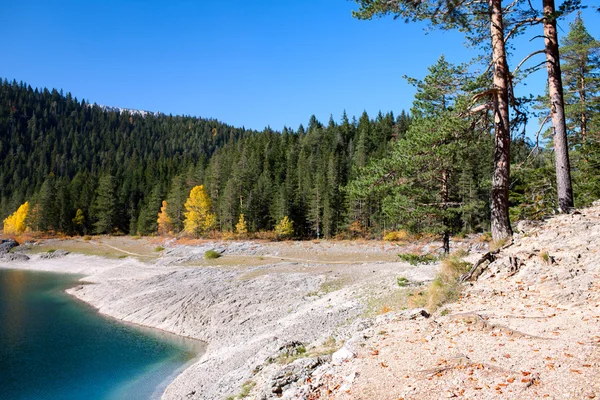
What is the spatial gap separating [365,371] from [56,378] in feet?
57.5

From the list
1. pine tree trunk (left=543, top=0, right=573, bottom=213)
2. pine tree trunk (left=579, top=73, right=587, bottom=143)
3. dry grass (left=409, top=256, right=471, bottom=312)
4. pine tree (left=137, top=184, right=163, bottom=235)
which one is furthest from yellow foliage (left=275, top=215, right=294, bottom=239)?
pine tree trunk (left=543, top=0, right=573, bottom=213)

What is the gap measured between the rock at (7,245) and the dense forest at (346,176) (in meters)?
12.5

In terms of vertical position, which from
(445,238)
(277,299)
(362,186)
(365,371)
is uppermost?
(362,186)

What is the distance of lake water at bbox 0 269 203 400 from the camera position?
16891 mm

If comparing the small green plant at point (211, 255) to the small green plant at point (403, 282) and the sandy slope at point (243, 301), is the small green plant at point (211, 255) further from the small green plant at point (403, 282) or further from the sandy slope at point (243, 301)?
the small green plant at point (403, 282)

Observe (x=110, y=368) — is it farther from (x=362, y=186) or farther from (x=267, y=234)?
(x=267, y=234)

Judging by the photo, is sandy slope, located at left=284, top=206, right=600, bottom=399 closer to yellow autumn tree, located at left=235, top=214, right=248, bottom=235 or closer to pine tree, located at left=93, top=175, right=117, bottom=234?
yellow autumn tree, located at left=235, top=214, right=248, bottom=235

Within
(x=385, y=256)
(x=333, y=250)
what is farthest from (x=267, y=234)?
(x=385, y=256)

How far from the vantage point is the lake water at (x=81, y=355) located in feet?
55.4

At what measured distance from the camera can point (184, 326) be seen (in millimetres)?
24625

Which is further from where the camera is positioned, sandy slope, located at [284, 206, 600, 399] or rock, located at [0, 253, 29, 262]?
rock, located at [0, 253, 29, 262]

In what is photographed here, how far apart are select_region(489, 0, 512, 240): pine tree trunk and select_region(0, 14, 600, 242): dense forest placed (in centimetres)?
50

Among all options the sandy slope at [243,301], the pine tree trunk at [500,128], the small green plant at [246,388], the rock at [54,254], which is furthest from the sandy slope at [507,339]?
the rock at [54,254]

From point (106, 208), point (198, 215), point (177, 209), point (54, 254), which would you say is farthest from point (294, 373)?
point (106, 208)
